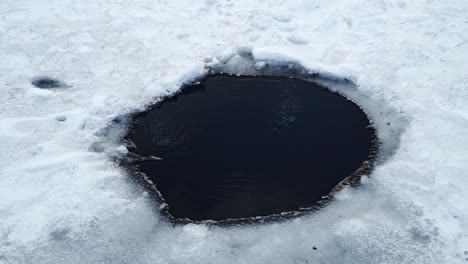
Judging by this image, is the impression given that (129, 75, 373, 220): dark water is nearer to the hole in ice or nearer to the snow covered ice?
the snow covered ice

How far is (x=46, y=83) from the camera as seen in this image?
539 cm

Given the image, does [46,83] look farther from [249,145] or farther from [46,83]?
[249,145]

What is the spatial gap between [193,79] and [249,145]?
1.30m

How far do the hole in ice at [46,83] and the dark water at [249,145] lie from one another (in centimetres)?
131

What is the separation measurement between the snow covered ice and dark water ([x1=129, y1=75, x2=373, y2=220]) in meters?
0.20

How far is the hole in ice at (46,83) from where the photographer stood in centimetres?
534

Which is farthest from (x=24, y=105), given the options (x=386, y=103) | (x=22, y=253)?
(x=386, y=103)

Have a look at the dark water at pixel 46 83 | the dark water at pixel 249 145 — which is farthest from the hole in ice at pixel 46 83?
the dark water at pixel 249 145

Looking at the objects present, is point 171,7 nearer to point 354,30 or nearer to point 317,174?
point 354,30

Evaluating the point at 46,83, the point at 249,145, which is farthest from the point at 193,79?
the point at 46,83

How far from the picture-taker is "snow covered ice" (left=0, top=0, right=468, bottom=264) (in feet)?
11.7

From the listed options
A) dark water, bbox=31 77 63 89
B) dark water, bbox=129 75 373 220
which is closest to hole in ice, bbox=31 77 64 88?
dark water, bbox=31 77 63 89

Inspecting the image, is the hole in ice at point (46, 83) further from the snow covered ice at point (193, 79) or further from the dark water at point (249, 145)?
the dark water at point (249, 145)

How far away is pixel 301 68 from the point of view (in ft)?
17.8
